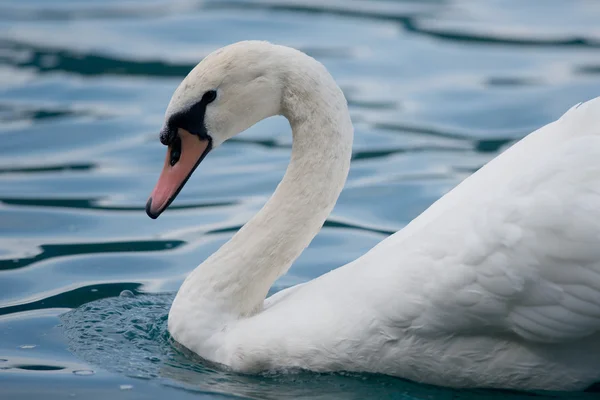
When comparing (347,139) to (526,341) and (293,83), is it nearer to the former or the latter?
(293,83)

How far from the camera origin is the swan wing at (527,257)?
16.9ft

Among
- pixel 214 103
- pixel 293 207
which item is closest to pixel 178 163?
pixel 214 103

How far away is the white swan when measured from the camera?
17.0ft

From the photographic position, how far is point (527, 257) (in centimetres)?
516

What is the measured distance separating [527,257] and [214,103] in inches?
70.8

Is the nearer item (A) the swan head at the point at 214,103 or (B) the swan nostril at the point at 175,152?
(A) the swan head at the point at 214,103

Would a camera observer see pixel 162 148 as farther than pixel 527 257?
Yes

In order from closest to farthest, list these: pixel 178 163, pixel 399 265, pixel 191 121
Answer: pixel 399 265, pixel 191 121, pixel 178 163

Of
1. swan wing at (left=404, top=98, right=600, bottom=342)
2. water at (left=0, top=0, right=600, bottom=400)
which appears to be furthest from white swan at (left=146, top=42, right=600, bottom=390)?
water at (left=0, top=0, right=600, bottom=400)

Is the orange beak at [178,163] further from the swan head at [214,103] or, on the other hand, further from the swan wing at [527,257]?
the swan wing at [527,257]

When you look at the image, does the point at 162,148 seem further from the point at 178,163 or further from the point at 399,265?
the point at 399,265

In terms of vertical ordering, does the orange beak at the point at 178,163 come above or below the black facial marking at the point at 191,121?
below

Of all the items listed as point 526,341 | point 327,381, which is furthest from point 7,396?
point 526,341

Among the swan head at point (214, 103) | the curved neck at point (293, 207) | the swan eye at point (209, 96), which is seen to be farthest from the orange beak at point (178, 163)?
the curved neck at point (293, 207)
